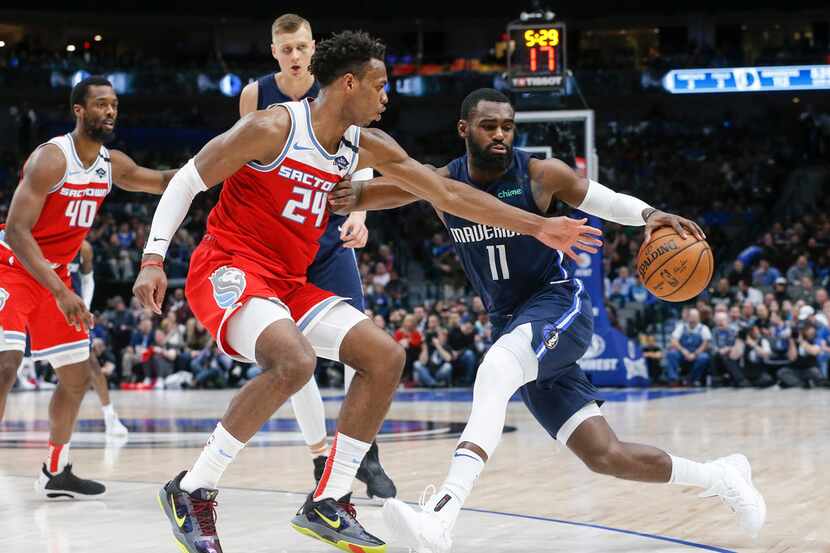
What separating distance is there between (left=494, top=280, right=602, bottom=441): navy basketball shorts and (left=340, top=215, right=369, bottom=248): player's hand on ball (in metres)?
0.97

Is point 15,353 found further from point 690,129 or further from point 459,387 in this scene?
point 690,129

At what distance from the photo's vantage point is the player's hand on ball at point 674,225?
4.53 metres

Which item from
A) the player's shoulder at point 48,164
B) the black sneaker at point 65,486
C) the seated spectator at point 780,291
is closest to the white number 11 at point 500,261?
the player's shoulder at point 48,164

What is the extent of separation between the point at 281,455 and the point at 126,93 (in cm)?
2145

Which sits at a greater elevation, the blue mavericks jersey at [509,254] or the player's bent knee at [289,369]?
the blue mavericks jersey at [509,254]

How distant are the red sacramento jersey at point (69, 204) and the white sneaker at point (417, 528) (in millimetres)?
2778

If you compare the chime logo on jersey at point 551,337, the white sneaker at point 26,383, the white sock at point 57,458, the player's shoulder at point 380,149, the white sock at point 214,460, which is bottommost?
the white sneaker at point 26,383

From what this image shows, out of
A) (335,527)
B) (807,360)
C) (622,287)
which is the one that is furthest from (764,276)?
(335,527)

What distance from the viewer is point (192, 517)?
4.16 m

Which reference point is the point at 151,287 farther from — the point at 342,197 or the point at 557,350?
the point at 557,350

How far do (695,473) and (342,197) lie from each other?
1805 mm

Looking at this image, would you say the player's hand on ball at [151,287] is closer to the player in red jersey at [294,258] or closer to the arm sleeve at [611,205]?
the player in red jersey at [294,258]

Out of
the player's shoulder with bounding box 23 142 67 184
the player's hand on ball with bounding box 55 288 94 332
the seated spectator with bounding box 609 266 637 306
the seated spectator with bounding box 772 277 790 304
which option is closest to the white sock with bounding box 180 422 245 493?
the player's hand on ball with bounding box 55 288 94 332

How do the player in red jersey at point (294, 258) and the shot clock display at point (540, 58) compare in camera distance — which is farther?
the shot clock display at point (540, 58)
